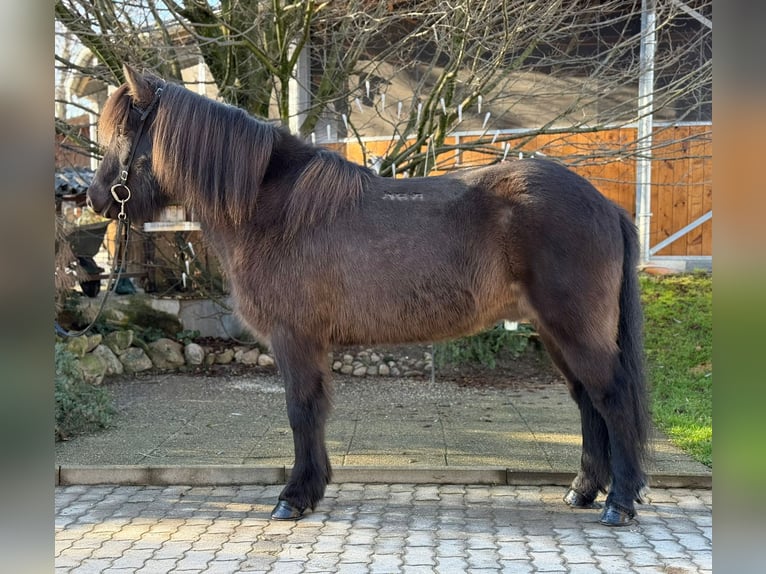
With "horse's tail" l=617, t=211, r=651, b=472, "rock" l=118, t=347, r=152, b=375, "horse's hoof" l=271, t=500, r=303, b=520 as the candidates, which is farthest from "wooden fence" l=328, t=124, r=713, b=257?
"horse's hoof" l=271, t=500, r=303, b=520

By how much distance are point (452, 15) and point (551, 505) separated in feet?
14.9

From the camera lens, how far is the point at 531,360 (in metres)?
8.27

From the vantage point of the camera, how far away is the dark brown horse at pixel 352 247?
3.85 m

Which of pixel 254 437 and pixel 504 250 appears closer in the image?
pixel 504 250

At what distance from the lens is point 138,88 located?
395cm

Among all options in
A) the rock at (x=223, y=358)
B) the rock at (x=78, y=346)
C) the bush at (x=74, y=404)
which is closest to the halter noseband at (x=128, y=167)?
the bush at (x=74, y=404)

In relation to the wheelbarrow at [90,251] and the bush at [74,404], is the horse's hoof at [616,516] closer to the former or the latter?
the bush at [74,404]

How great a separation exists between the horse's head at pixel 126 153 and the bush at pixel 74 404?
7.44 feet

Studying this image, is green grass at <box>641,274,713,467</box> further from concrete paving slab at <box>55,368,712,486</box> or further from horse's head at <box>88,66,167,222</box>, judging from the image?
horse's head at <box>88,66,167,222</box>

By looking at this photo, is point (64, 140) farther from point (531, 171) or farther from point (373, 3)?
point (531, 171)

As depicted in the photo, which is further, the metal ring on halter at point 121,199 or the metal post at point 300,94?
the metal post at point 300,94
